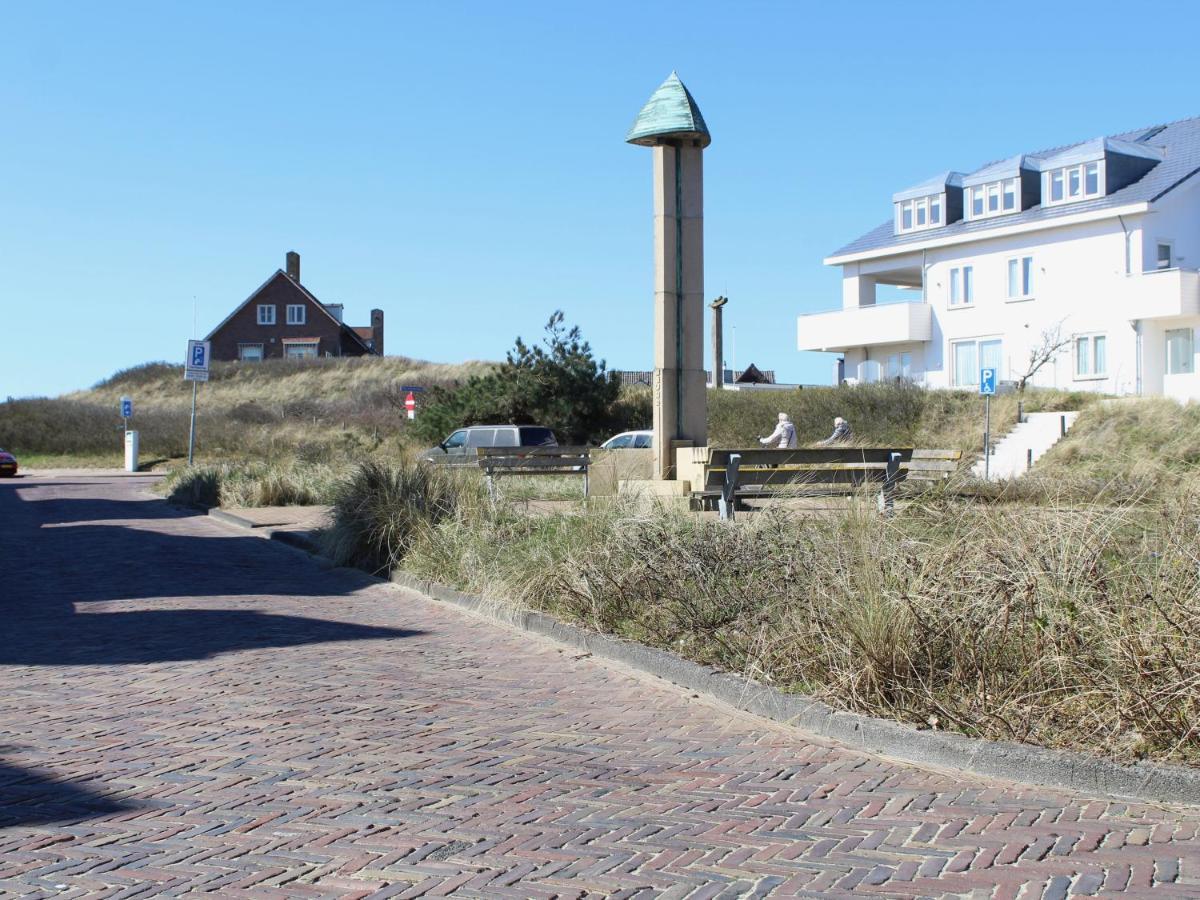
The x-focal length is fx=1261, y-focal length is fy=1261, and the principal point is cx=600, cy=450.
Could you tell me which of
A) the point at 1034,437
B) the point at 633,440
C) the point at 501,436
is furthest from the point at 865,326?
the point at 501,436

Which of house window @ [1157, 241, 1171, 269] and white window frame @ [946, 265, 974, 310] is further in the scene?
white window frame @ [946, 265, 974, 310]

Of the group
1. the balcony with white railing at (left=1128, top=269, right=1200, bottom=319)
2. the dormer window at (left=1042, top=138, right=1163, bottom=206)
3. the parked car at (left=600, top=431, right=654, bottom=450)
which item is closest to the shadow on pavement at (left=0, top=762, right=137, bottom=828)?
the parked car at (left=600, top=431, right=654, bottom=450)

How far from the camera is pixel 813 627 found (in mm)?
6773

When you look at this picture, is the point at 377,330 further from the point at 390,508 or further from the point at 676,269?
the point at 390,508

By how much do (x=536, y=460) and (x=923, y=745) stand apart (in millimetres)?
14184

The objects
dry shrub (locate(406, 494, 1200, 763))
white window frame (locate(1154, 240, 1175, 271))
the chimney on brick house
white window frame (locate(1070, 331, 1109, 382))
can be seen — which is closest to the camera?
dry shrub (locate(406, 494, 1200, 763))

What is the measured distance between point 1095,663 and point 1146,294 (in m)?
35.4

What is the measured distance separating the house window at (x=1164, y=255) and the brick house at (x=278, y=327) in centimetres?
5521

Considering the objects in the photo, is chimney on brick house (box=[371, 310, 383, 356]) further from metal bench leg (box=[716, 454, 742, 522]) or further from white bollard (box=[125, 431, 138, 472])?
metal bench leg (box=[716, 454, 742, 522])

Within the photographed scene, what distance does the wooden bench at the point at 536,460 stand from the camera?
18000mm

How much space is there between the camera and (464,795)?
5254mm

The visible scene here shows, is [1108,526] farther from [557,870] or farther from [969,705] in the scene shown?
[557,870]

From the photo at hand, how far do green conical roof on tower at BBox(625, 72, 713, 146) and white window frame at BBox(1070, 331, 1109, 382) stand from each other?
80.5 ft

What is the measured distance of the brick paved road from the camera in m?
4.30
